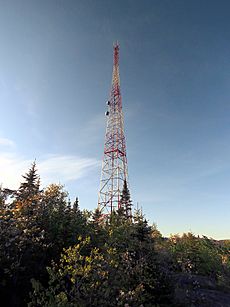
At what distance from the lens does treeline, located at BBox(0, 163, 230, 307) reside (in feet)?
37.5

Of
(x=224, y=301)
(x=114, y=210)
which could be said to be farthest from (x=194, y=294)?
(x=114, y=210)

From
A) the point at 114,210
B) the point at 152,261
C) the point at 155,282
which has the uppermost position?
the point at 114,210

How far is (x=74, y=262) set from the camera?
1259 cm

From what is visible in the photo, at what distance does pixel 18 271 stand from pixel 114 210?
17460 millimetres

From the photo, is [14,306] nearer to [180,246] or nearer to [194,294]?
[194,294]

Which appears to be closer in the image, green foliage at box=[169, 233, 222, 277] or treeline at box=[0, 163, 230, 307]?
treeline at box=[0, 163, 230, 307]

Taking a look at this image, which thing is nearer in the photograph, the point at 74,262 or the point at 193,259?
the point at 74,262

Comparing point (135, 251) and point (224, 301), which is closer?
point (135, 251)

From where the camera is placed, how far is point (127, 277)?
15.4m

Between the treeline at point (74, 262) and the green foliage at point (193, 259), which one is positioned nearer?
the treeline at point (74, 262)

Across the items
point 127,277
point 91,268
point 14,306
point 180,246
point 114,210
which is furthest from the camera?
point 180,246

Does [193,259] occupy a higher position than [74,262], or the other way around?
[193,259]

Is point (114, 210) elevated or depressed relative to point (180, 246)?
elevated

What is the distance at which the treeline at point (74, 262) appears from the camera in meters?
11.4
